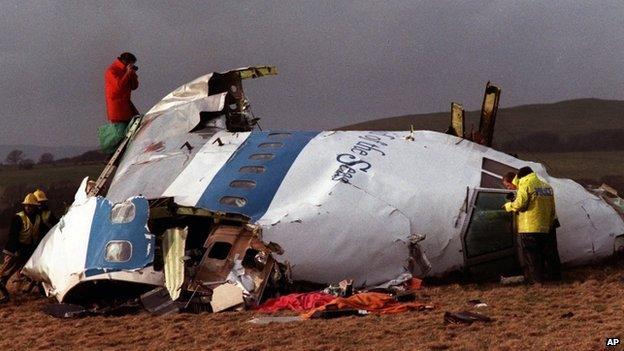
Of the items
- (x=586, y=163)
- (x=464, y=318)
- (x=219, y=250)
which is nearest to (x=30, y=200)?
(x=219, y=250)

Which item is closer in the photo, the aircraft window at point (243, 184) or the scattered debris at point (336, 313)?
the scattered debris at point (336, 313)

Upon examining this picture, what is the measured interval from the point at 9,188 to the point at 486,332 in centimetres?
4740

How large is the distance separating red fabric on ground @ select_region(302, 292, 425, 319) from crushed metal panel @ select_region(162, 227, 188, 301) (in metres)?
1.98

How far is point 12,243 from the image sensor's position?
15.6 meters

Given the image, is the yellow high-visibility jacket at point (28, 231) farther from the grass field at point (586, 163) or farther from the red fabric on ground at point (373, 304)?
the grass field at point (586, 163)

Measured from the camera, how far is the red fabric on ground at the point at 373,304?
35.6ft

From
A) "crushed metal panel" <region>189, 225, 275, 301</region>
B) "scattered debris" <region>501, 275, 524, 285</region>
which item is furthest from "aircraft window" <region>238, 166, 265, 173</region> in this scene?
"scattered debris" <region>501, 275, 524, 285</region>

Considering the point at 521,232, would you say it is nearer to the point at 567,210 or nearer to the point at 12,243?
the point at 567,210

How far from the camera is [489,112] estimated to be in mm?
14961

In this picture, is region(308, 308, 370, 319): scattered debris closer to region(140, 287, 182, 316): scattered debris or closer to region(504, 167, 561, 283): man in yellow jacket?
region(140, 287, 182, 316): scattered debris

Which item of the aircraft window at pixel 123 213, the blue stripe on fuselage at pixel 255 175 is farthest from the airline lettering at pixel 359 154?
the aircraft window at pixel 123 213

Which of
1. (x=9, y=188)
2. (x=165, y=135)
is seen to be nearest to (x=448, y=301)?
(x=165, y=135)

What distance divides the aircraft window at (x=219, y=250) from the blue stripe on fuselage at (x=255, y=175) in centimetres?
48

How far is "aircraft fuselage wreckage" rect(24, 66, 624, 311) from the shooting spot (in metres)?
11.7
